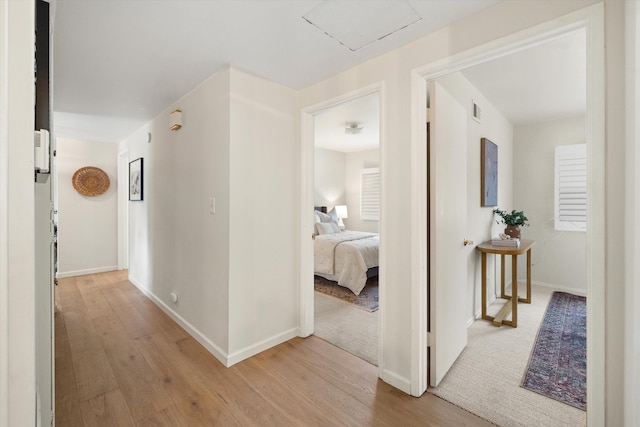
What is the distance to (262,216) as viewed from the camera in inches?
95.3

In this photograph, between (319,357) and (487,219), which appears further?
(487,219)

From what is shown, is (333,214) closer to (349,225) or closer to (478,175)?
(349,225)

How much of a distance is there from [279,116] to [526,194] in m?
3.93

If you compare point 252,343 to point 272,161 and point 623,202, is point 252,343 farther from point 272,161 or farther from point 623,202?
point 623,202

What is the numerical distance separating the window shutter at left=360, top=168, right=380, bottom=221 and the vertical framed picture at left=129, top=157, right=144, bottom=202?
4.40 m

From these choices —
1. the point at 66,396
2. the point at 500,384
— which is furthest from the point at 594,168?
the point at 66,396

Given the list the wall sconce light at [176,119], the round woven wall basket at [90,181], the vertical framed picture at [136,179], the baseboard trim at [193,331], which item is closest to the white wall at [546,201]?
the baseboard trim at [193,331]

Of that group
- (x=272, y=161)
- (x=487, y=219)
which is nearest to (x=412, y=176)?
(x=272, y=161)

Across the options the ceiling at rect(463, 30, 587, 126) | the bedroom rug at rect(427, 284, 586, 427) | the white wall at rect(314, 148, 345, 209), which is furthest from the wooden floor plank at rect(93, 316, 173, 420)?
the white wall at rect(314, 148, 345, 209)

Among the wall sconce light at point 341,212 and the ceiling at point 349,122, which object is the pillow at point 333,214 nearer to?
the wall sconce light at point 341,212

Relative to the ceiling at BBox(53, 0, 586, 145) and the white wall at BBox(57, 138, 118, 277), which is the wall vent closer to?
the ceiling at BBox(53, 0, 586, 145)

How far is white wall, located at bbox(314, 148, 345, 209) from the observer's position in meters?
6.38

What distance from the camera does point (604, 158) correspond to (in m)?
1.22

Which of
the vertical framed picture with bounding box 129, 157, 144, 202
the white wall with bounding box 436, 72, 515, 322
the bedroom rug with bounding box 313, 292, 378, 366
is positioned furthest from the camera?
the vertical framed picture with bounding box 129, 157, 144, 202
